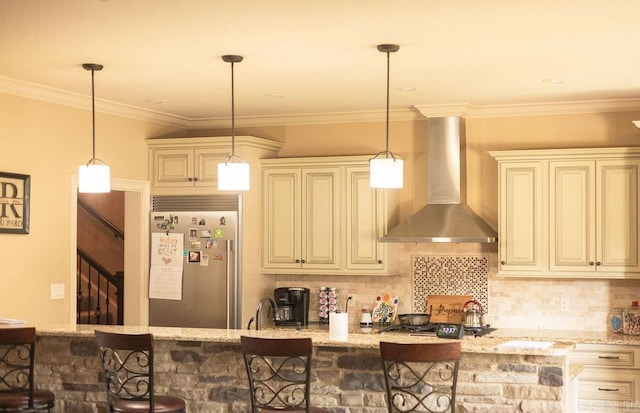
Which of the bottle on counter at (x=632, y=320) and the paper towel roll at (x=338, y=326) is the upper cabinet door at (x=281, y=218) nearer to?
the bottle on counter at (x=632, y=320)

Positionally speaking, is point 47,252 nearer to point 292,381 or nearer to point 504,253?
point 292,381

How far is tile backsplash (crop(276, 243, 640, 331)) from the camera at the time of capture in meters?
7.47

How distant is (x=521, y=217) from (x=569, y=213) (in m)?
0.37

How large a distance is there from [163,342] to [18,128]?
85.9 inches

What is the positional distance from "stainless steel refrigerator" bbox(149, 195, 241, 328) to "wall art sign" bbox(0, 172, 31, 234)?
1590mm

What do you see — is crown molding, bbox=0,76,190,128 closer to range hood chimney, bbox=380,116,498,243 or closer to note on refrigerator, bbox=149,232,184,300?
note on refrigerator, bbox=149,232,184,300

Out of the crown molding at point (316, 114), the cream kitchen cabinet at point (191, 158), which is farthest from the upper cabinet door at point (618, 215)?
the cream kitchen cabinet at point (191, 158)

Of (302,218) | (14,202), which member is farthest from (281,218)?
(14,202)

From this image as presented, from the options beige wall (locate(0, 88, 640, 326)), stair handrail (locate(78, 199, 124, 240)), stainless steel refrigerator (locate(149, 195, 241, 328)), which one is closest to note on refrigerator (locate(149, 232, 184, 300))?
stainless steel refrigerator (locate(149, 195, 241, 328))

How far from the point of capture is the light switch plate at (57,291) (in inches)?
272

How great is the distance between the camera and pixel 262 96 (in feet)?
23.7

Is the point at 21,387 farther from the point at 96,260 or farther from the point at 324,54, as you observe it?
the point at 96,260

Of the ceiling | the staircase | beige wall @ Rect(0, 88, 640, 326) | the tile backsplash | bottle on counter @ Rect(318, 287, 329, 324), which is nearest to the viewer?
the ceiling

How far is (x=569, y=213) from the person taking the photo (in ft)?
23.9
